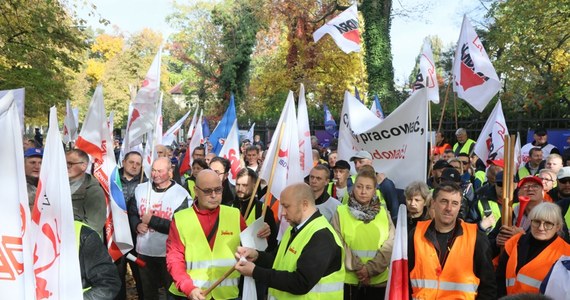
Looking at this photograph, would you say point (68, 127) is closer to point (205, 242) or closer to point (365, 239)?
point (205, 242)

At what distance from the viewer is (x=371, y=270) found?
4742 millimetres

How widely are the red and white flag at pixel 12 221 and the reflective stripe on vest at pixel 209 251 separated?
159 cm

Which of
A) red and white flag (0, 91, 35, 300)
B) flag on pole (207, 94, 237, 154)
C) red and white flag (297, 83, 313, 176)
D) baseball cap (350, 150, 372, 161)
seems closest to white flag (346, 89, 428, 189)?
baseball cap (350, 150, 372, 161)

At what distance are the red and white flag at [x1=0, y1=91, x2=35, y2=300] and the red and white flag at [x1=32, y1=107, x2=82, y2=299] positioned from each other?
11.2 inches

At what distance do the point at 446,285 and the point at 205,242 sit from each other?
68.0 inches

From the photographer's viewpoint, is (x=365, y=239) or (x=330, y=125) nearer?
(x=365, y=239)

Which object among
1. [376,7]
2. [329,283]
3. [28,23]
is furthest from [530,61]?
[329,283]

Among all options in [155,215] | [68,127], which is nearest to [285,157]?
[155,215]

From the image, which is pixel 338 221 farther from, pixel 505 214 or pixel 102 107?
pixel 102 107

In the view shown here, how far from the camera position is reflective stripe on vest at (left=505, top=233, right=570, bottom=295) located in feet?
12.8

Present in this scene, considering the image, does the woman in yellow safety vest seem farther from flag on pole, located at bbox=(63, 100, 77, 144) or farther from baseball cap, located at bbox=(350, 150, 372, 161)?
flag on pole, located at bbox=(63, 100, 77, 144)

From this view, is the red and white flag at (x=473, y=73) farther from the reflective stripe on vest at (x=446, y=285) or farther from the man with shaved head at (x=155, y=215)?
the reflective stripe on vest at (x=446, y=285)

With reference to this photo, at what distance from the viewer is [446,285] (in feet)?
12.9

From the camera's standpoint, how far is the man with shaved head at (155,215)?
5.86m
